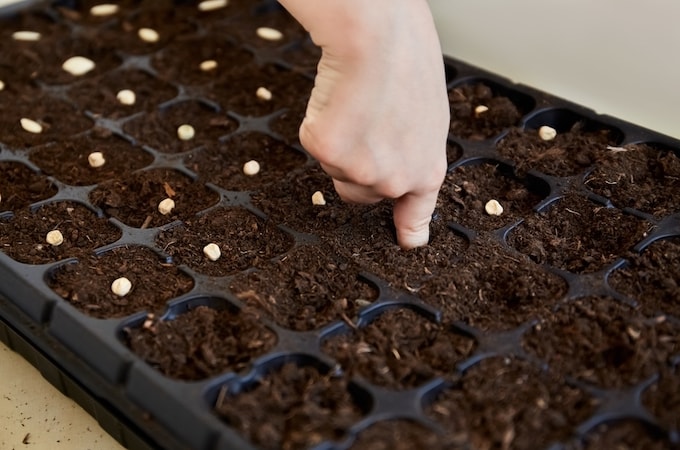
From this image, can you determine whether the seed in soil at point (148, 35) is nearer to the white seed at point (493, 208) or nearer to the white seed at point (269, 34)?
the white seed at point (269, 34)

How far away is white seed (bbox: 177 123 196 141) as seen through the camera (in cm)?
125

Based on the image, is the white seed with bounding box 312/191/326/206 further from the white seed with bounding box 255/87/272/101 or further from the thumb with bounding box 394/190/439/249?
the white seed with bounding box 255/87/272/101

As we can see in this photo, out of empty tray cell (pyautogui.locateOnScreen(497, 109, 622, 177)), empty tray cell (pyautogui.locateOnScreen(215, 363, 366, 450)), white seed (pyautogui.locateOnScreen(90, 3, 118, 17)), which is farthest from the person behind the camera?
white seed (pyautogui.locateOnScreen(90, 3, 118, 17))

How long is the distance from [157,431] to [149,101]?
2.09 ft

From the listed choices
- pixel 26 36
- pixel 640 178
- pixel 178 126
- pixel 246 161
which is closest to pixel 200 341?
pixel 246 161

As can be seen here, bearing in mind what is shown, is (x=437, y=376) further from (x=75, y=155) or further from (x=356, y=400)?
(x=75, y=155)

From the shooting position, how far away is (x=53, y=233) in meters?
1.05

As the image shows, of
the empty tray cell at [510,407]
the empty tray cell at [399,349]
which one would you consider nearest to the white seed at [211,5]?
the empty tray cell at [399,349]

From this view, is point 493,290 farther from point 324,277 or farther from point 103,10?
point 103,10

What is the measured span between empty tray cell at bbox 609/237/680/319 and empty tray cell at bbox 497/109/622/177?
178 mm

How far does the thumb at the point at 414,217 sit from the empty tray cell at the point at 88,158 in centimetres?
39

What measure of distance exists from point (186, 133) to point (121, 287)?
344 millimetres

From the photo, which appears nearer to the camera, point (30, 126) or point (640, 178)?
point (640, 178)

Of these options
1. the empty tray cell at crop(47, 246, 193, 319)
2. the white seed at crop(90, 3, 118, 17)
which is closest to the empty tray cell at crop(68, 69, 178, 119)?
the white seed at crop(90, 3, 118, 17)
